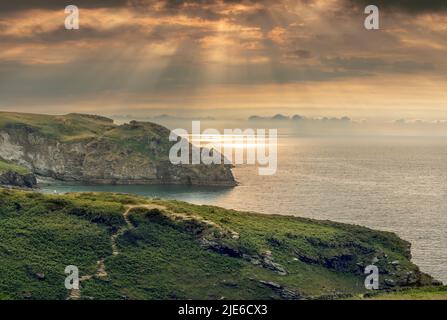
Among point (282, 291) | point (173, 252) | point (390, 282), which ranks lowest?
point (390, 282)

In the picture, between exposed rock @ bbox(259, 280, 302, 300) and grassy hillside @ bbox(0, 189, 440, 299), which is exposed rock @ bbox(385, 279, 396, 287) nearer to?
grassy hillside @ bbox(0, 189, 440, 299)

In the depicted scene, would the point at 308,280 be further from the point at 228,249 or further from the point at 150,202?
the point at 150,202

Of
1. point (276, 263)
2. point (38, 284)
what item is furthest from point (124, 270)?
point (276, 263)

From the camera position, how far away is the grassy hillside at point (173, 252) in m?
132

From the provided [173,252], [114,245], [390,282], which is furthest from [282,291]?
[114,245]

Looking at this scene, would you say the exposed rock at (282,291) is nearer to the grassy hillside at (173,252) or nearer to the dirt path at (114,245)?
the grassy hillside at (173,252)

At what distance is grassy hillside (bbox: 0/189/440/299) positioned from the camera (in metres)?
132

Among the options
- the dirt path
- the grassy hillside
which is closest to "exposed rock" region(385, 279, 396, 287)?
the grassy hillside

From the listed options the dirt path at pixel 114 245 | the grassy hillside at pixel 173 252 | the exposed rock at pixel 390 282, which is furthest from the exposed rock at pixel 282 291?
the dirt path at pixel 114 245

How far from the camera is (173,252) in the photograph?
148 m

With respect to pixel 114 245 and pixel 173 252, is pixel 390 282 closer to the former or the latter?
pixel 173 252

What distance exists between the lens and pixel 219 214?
173 m

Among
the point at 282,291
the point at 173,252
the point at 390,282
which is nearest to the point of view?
the point at 282,291
